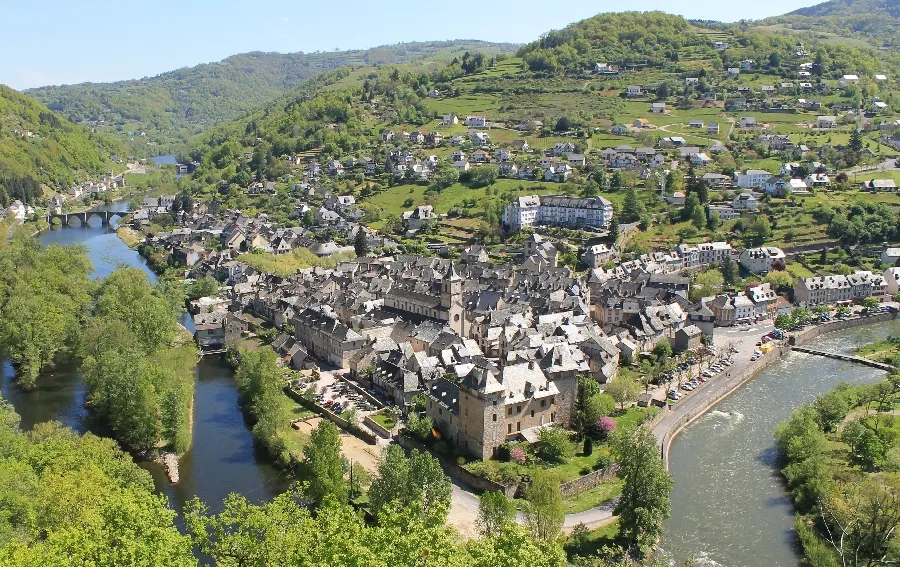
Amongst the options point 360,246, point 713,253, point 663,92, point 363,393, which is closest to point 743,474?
point 363,393

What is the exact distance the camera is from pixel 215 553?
72.1ft

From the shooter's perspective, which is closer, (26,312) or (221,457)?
(221,457)

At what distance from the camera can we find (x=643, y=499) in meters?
29.2

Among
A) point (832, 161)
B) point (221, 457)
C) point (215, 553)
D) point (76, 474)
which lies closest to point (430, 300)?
point (221, 457)

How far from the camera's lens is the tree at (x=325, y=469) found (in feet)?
98.0

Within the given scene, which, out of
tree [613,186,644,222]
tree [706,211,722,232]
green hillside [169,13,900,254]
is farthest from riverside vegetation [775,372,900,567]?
tree [613,186,644,222]

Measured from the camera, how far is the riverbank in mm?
39500

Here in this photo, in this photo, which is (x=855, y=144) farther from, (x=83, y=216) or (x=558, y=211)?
(x=83, y=216)

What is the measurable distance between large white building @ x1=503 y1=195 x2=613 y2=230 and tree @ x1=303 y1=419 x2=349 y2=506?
54160 millimetres

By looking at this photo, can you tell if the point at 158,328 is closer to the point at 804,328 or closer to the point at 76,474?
the point at 76,474

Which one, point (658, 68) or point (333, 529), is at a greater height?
point (658, 68)

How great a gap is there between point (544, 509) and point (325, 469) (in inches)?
335

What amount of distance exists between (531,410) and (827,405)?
15.4m

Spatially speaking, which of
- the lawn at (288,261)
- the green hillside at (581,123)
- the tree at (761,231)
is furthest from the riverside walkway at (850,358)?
the lawn at (288,261)
